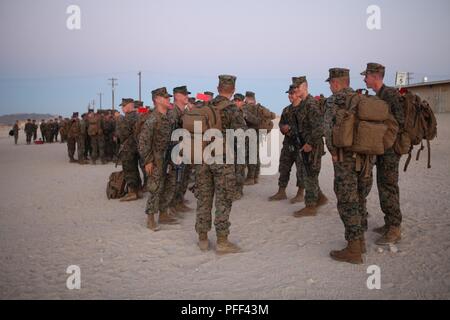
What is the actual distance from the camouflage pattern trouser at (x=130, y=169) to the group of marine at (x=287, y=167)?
22mm

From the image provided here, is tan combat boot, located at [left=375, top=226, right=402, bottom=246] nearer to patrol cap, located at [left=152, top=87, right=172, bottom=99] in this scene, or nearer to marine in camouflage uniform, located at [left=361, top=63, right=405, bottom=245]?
marine in camouflage uniform, located at [left=361, top=63, right=405, bottom=245]

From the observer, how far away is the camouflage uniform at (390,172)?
4.83 metres

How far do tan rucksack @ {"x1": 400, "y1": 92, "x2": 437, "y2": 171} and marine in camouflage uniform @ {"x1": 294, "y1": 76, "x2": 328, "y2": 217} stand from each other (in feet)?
5.62

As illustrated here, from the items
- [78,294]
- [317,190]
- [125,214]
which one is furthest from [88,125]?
[78,294]

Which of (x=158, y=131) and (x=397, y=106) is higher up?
(x=397, y=106)

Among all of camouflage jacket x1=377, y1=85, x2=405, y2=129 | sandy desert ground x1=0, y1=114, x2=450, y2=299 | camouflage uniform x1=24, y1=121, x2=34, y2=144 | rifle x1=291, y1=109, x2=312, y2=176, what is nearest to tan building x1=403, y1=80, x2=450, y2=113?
sandy desert ground x1=0, y1=114, x2=450, y2=299

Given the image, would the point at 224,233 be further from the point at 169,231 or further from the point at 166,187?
the point at 166,187

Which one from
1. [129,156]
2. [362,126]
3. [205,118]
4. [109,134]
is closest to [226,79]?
[205,118]

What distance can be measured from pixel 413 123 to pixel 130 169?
5.81m

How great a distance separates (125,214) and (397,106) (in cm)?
506

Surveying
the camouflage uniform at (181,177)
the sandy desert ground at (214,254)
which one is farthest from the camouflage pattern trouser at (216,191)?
the camouflage uniform at (181,177)

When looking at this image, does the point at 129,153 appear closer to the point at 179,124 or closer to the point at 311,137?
the point at 179,124

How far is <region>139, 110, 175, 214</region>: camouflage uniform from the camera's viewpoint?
5.93 meters

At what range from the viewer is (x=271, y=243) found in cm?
535
